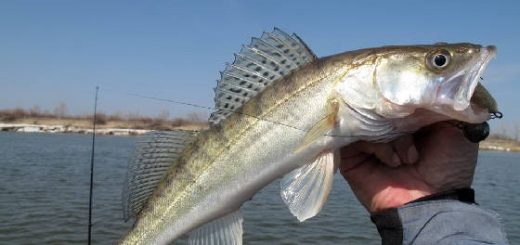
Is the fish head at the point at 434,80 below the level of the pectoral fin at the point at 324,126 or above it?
above

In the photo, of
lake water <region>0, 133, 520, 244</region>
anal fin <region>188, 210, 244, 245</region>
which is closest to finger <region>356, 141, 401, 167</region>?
anal fin <region>188, 210, 244, 245</region>

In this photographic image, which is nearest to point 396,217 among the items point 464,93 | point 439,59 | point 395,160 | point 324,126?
point 395,160

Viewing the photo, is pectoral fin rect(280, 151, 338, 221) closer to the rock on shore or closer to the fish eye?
the fish eye

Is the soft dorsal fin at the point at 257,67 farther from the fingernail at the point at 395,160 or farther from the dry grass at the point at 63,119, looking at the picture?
the dry grass at the point at 63,119

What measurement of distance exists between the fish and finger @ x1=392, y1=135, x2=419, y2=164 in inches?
6.4

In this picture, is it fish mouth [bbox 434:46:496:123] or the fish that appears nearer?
fish mouth [bbox 434:46:496:123]

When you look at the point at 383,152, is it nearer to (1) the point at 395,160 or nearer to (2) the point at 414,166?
(1) the point at 395,160

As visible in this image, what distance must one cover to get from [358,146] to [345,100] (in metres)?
0.51

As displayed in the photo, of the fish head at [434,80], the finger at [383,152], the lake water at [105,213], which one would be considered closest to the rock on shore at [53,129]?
the lake water at [105,213]

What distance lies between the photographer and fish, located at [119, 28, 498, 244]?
10.6 feet

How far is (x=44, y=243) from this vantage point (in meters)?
11.3

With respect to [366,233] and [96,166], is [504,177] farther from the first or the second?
[96,166]

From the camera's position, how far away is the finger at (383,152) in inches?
140

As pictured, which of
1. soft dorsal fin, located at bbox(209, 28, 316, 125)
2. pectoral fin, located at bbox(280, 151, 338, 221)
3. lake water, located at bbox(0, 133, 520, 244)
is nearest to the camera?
pectoral fin, located at bbox(280, 151, 338, 221)
